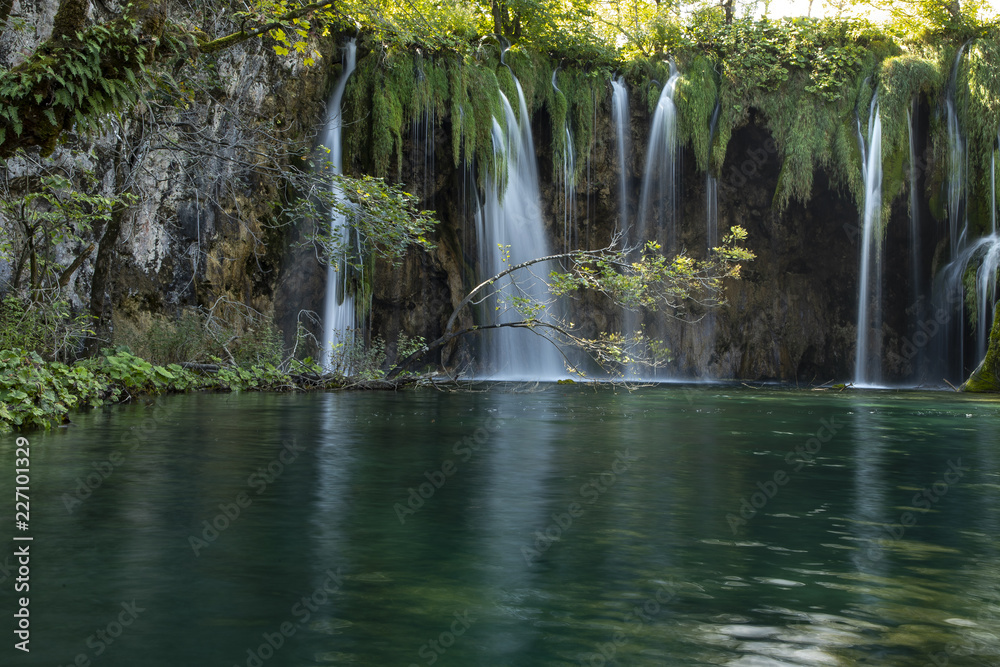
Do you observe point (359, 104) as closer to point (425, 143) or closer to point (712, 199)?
point (425, 143)

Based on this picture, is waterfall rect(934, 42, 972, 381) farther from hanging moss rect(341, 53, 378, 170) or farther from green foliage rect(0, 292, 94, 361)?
green foliage rect(0, 292, 94, 361)

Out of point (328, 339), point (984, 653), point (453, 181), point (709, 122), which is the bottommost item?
point (984, 653)

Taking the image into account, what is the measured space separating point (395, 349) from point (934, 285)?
16760mm

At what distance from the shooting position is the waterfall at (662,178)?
26.3m

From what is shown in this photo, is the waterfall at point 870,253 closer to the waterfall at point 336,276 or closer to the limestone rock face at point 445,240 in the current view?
the limestone rock face at point 445,240

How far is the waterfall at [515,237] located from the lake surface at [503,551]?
1594 cm

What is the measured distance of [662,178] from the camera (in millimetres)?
26984

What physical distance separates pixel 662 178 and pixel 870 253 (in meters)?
6.80

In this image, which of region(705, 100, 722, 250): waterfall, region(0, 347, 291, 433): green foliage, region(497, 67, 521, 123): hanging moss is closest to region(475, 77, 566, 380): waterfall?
region(497, 67, 521, 123): hanging moss

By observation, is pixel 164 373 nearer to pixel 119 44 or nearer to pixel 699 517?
pixel 119 44

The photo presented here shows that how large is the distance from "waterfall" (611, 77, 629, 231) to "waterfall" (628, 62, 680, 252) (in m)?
0.62

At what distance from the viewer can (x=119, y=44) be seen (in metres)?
7.23

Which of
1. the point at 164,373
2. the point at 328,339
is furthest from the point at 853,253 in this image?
the point at 164,373

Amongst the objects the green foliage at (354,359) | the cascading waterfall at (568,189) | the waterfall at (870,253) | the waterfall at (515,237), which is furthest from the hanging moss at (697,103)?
the green foliage at (354,359)
